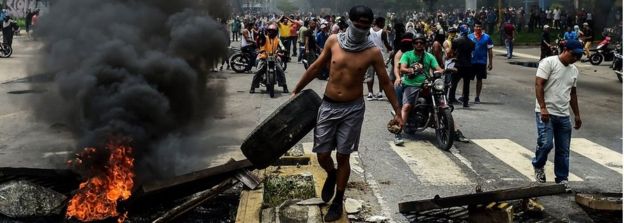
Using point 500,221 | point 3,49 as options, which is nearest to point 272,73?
point 500,221

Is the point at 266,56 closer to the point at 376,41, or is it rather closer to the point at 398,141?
the point at 376,41

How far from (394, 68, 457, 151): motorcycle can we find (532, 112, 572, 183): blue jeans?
196cm

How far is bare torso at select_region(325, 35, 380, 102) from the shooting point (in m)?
5.12

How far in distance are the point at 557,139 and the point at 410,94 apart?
9.32ft

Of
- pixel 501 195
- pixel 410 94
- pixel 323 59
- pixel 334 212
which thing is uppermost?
pixel 323 59

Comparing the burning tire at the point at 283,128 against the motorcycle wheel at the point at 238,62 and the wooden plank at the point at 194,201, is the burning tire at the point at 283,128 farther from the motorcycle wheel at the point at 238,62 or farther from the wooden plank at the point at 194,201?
the motorcycle wheel at the point at 238,62

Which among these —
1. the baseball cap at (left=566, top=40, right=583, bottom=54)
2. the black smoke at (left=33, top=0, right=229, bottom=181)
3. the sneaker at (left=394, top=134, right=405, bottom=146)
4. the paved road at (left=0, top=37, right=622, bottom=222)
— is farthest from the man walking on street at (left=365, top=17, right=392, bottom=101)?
the baseball cap at (left=566, top=40, right=583, bottom=54)

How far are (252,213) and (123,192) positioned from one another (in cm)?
120

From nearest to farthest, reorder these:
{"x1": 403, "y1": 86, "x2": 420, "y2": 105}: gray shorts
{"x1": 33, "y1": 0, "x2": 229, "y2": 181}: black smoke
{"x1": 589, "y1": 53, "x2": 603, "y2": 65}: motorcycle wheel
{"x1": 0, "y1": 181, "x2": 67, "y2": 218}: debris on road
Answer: {"x1": 0, "y1": 181, "x2": 67, "y2": 218}: debris on road < {"x1": 33, "y1": 0, "x2": 229, "y2": 181}: black smoke < {"x1": 403, "y1": 86, "x2": 420, "y2": 105}: gray shorts < {"x1": 589, "y1": 53, "x2": 603, "y2": 65}: motorcycle wheel

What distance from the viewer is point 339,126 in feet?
17.1

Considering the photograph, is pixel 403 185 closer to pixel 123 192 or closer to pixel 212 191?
pixel 212 191

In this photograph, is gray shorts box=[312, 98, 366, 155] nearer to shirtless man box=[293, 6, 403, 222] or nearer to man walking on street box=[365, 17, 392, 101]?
shirtless man box=[293, 6, 403, 222]

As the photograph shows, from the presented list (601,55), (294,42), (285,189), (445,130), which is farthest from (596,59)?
(285,189)

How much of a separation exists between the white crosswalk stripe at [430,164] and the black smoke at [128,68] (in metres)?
2.65
